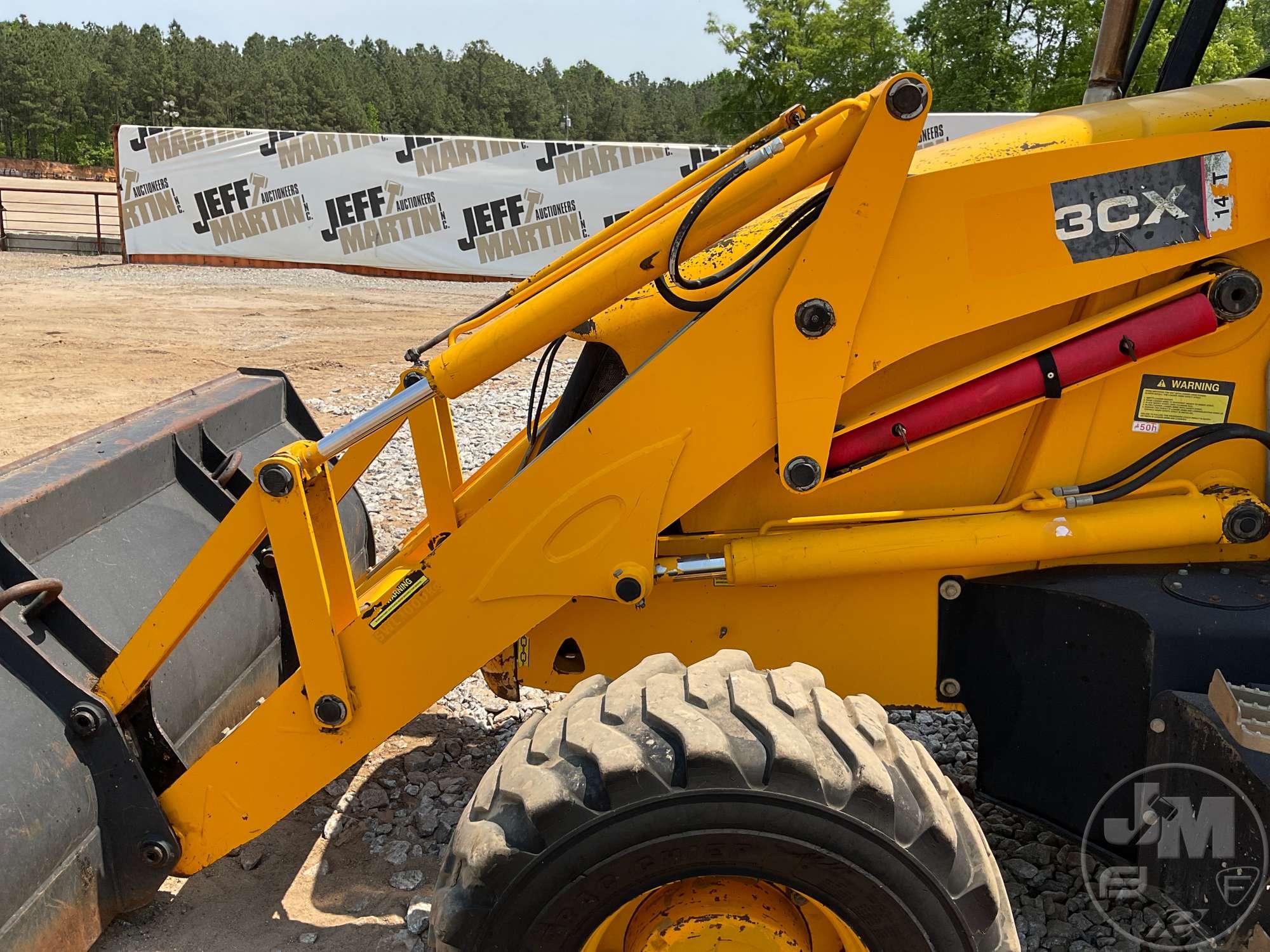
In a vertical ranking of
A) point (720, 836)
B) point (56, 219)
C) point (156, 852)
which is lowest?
point (156, 852)

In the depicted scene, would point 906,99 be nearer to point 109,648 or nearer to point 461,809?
point 109,648

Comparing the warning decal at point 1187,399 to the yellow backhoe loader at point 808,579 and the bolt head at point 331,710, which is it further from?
the bolt head at point 331,710

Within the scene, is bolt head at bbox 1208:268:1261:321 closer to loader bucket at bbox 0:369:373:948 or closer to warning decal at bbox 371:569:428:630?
warning decal at bbox 371:569:428:630

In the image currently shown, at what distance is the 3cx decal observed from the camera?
2.12 meters

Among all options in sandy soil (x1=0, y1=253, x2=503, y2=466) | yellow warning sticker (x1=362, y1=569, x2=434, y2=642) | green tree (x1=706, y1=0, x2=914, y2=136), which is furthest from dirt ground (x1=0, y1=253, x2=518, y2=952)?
green tree (x1=706, y1=0, x2=914, y2=136)

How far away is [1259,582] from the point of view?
225 cm

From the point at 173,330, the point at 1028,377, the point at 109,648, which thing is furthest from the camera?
the point at 173,330

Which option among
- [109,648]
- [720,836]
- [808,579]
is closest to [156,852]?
[109,648]

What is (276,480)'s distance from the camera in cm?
213

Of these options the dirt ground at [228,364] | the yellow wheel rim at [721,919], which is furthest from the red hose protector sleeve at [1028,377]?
the dirt ground at [228,364]

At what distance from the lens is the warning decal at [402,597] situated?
2.28m

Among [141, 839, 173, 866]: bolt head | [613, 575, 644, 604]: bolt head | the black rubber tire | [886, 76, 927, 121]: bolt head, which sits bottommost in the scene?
[141, 839, 173, 866]: bolt head

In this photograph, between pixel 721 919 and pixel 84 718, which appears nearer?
pixel 721 919

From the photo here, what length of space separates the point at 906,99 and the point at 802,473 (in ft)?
2.59
